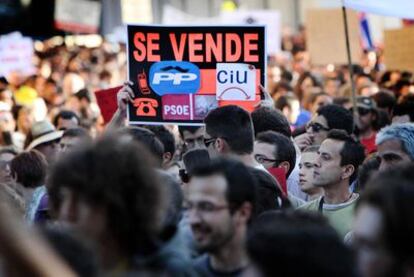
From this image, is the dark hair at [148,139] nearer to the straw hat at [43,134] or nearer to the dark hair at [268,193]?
the dark hair at [268,193]

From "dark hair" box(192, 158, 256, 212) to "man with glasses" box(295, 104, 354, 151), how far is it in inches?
213

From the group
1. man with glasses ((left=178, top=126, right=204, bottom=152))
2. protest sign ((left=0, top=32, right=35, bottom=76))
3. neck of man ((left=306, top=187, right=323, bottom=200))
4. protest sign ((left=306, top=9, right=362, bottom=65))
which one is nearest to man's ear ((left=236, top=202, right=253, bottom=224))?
neck of man ((left=306, top=187, right=323, bottom=200))

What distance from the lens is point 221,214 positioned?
18.8 feet

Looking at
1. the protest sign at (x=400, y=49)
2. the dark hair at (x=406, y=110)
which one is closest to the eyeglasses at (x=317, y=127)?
the dark hair at (x=406, y=110)

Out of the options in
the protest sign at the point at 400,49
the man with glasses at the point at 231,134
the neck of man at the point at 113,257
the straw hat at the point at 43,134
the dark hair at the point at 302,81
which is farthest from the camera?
the dark hair at the point at 302,81

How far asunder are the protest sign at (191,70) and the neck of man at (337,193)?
133 centimetres

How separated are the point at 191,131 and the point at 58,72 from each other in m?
19.6

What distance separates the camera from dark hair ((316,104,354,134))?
1131 centimetres

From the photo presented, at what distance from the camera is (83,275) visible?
14.4ft

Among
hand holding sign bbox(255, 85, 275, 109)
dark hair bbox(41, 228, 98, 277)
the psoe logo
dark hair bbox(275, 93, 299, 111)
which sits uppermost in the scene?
dark hair bbox(41, 228, 98, 277)

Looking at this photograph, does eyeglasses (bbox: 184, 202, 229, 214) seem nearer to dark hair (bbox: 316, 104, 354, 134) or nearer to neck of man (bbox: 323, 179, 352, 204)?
neck of man (bbox: 323, 179, 352, 204)

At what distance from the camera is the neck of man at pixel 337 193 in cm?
844

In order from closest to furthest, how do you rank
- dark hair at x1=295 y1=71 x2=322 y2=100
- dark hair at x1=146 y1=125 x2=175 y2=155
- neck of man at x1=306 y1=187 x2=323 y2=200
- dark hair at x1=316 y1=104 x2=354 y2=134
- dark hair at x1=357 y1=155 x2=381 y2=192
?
dark hair at x1=357 y1=155 x2=381 y2=192 → neck of man at x1=306 y1=187 x2=323 y2=200 → dark hair at x1=146 y1=125 x2=175 y2=155 → dark hair at x1=316 y1=104 x2=354 y2=134 → dark hair at x1=295 y1=71 x2=322 y2=100

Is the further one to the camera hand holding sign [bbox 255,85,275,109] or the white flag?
the white flag
